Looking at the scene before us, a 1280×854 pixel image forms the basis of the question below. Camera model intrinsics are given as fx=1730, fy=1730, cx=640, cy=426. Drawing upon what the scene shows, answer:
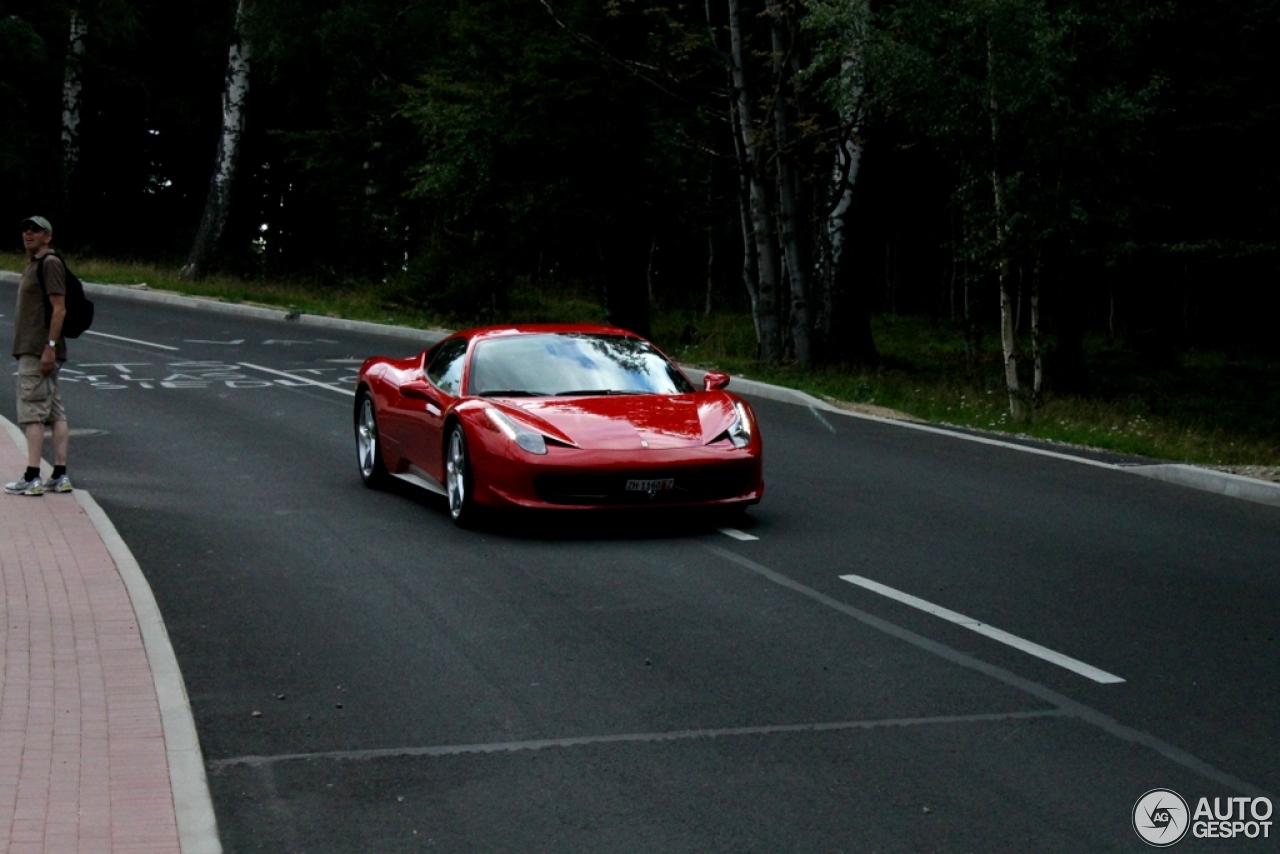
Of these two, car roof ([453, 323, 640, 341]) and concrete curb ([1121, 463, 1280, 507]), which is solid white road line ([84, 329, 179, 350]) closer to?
car roof ([453, 323, 640, 341])

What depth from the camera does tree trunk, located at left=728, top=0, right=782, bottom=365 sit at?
26203 millimetres

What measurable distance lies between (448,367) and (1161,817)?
7916mm

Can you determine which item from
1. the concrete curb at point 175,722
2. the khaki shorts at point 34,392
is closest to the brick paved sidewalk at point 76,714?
the concrete curb at point 175,722

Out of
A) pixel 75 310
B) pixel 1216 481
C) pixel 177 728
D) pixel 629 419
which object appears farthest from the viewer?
pixel 1216 481

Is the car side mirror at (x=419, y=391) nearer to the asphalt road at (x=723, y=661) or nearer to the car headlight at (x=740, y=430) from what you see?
the asphalt road at (x=723, y=661)

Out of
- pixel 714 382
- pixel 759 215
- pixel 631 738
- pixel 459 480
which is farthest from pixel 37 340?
pixel 759 215

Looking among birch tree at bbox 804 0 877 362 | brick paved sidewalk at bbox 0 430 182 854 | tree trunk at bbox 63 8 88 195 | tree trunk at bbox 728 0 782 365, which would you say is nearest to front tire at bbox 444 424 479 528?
brick paved sidewalk at bbox 0 430 182 854

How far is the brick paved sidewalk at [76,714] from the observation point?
536 cm

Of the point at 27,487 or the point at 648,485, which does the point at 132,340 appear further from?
the point at 648,485

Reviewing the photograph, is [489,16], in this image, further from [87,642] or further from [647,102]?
[87,642]

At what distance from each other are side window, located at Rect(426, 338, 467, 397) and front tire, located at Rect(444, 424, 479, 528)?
0.50m

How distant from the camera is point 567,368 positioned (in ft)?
40.4

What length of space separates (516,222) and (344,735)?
1018 inches

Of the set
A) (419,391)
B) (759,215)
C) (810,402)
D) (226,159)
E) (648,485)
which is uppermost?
(226,159)
